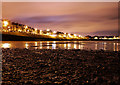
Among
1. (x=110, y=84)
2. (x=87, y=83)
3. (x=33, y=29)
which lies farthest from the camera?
(x=33, y=29)

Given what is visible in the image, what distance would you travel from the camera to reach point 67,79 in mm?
1662

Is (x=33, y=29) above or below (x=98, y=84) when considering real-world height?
above

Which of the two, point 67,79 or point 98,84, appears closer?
point 98,84

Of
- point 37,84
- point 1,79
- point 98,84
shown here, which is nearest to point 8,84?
point 1,79

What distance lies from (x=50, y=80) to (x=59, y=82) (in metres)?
0.15

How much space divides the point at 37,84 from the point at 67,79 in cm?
41

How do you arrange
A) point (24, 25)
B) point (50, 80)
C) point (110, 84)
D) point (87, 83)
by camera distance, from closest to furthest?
point (110, 84) < point (87, 83) < point (50, 80) < point (24, 25)

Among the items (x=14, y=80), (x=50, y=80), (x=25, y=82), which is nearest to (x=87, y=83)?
(x=50, y=80)

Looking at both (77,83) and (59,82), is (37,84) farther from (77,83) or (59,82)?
(77,83)

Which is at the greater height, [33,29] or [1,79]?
[33,29]

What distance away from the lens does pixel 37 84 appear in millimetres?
1524

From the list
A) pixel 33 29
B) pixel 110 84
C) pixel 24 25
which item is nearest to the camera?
pixel 110 84

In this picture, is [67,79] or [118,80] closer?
[118,80]

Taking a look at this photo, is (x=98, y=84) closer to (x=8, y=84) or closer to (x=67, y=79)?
(x=67, y=79)
